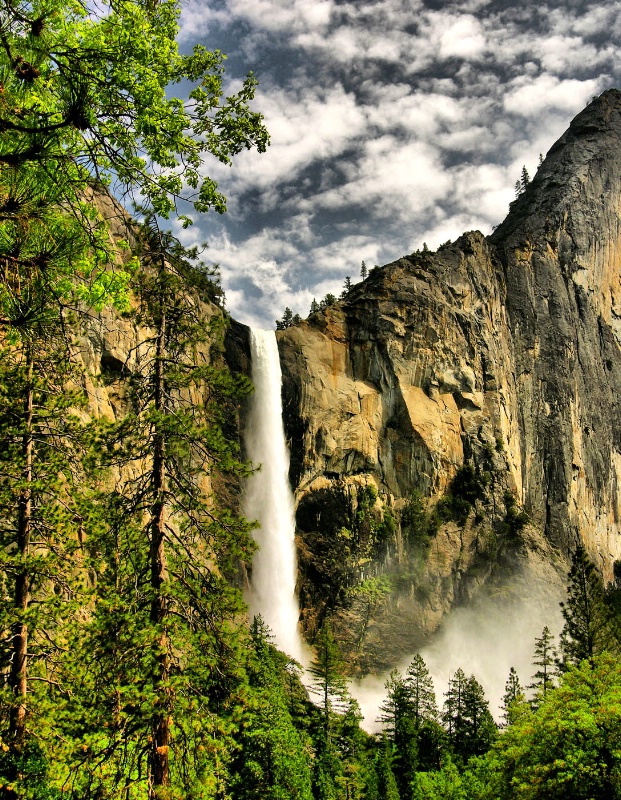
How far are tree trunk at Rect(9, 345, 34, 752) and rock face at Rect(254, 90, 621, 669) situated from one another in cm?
3893

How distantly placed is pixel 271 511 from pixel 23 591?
3795 cm

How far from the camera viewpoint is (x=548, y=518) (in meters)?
62.5

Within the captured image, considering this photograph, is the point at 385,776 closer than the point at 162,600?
No

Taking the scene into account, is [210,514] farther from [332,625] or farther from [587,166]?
[587,166]

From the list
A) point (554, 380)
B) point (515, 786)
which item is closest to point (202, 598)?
point (515, 786)

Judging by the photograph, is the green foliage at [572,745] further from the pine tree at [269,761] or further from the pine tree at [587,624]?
the pine tree at [587,624]

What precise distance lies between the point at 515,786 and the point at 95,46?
21609 millimetres

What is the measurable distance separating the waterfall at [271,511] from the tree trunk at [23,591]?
33762 mm

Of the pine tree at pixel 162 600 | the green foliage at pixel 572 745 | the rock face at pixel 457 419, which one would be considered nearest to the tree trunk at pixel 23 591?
the pine tree at pixel 162 600

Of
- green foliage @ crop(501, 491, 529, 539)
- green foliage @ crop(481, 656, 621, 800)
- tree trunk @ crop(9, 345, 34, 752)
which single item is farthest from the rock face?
tree trunk @ crop(9, 345, 34, 752)

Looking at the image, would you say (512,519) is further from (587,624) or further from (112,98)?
(112,98)

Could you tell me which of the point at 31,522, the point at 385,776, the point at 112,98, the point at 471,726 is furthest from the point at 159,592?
the point at 471,726

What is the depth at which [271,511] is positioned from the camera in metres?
47.4

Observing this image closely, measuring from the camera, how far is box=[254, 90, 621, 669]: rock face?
49219 millimetres
